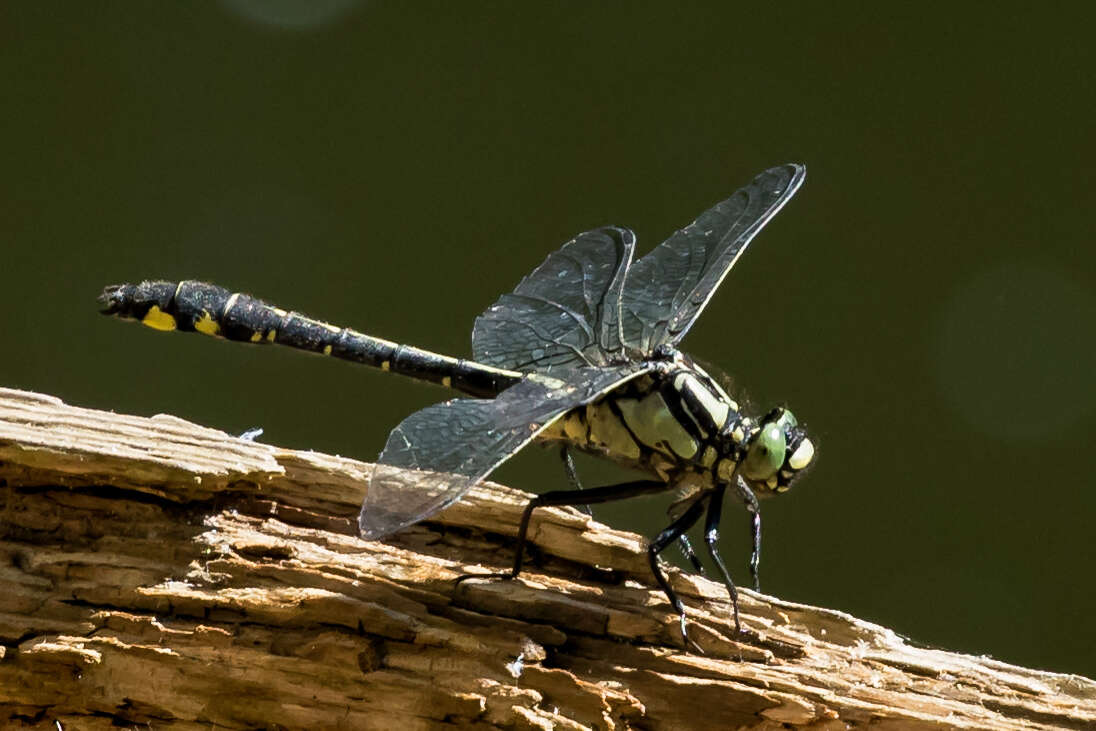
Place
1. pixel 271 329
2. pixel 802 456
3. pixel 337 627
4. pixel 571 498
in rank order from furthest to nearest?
pixel 271 329, pixel 802 456, pixel 571 498, pixel 337 627

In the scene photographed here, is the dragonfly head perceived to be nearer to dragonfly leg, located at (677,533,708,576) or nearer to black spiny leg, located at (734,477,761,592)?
black spiny leg, located at (734,477,761,592)

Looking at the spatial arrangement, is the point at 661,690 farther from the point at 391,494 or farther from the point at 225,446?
the point at 225,446

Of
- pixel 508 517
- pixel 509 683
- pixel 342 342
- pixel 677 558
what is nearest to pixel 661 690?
pixel 509 683

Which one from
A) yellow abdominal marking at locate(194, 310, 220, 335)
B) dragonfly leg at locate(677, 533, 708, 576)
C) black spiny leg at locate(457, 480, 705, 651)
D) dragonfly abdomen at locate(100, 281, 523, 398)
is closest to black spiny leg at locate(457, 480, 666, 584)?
black spiny leg at locate(457, 480, 705, 651)

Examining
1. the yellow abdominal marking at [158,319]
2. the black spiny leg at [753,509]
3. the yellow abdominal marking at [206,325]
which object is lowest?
the black spiny leg at [753,509]


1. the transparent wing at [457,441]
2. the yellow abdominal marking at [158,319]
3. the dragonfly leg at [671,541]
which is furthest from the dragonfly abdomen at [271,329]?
the dragonfly leg at [671,541]

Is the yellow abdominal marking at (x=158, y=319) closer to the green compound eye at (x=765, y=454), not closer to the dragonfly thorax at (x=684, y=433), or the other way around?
the dragonfly thorax at (x=684, y=433)

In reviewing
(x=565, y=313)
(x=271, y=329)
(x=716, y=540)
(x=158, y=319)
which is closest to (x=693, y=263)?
(x=565, y=313)

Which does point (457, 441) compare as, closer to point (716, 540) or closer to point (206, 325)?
point (716, 540)
